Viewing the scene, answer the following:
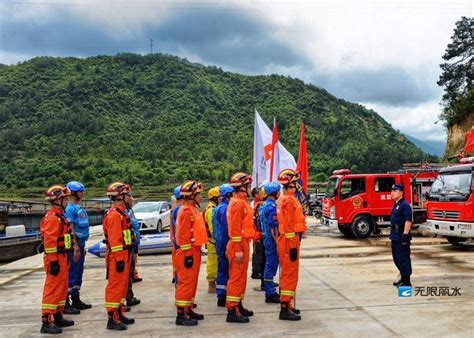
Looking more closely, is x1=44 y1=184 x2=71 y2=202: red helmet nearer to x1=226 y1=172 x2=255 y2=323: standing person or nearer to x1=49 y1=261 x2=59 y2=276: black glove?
x1=49 y1=261 x2=59 y2=276: black glove

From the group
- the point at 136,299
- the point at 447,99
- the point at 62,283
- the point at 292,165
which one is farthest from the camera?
the point at 447,99

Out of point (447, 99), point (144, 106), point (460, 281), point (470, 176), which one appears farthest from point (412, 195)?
point (144, 106)

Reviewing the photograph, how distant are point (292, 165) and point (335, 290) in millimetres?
5498

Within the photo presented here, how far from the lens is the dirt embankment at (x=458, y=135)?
32.0m

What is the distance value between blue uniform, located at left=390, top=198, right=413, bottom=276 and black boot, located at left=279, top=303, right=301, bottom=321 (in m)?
2.59

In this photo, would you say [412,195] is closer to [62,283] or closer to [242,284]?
[242,284]

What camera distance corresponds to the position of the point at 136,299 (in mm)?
7555

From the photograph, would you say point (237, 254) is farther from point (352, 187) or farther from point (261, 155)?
point (352, 187)

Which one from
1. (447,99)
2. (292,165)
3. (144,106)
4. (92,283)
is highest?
(144,106)

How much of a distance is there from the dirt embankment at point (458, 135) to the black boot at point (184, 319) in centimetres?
3014

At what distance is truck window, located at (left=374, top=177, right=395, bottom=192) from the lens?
1595cm

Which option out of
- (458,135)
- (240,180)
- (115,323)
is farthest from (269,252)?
(458,135)

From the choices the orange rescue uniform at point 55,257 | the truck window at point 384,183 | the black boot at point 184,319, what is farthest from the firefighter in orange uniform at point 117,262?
the truck window at point 384,183

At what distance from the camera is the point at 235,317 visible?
6.21 metres
